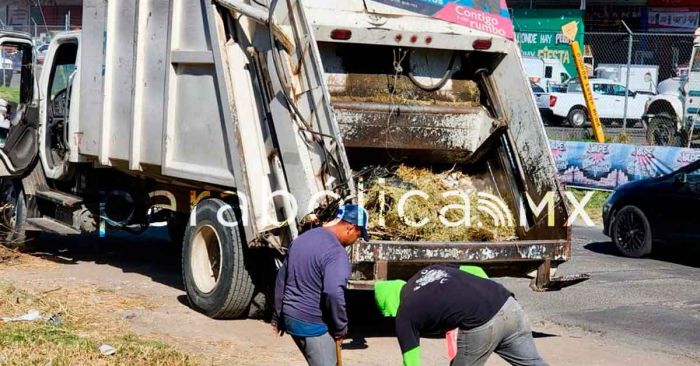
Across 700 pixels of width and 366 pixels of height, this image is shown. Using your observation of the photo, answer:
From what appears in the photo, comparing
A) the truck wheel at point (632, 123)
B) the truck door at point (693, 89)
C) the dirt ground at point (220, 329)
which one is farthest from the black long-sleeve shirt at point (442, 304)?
the truck wheel at point (632, 123)

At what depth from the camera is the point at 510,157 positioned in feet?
33.3

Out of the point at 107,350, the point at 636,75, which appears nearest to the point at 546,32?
the point at 636,75

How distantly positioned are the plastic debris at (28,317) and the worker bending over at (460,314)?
4.11m

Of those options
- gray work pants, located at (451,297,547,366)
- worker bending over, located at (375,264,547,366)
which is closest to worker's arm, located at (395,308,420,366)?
worker bending over, located at (375,264,547,366)

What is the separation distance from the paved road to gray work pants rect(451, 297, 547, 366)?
3.58 m

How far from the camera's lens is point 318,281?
634 centimetres

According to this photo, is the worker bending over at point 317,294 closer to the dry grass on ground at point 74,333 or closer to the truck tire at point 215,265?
the dry grass on ground at point 74,333

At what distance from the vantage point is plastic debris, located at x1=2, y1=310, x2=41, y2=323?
9000mm

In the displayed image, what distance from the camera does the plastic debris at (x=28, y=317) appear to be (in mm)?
9000

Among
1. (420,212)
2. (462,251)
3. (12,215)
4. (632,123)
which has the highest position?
(632,123)

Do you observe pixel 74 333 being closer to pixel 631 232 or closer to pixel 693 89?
pixel 631 232

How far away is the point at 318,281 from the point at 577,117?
30772 mm

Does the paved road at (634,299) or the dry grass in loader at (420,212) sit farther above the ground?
the dry grass in loader at (420,212)

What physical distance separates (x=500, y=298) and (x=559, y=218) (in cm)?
374
